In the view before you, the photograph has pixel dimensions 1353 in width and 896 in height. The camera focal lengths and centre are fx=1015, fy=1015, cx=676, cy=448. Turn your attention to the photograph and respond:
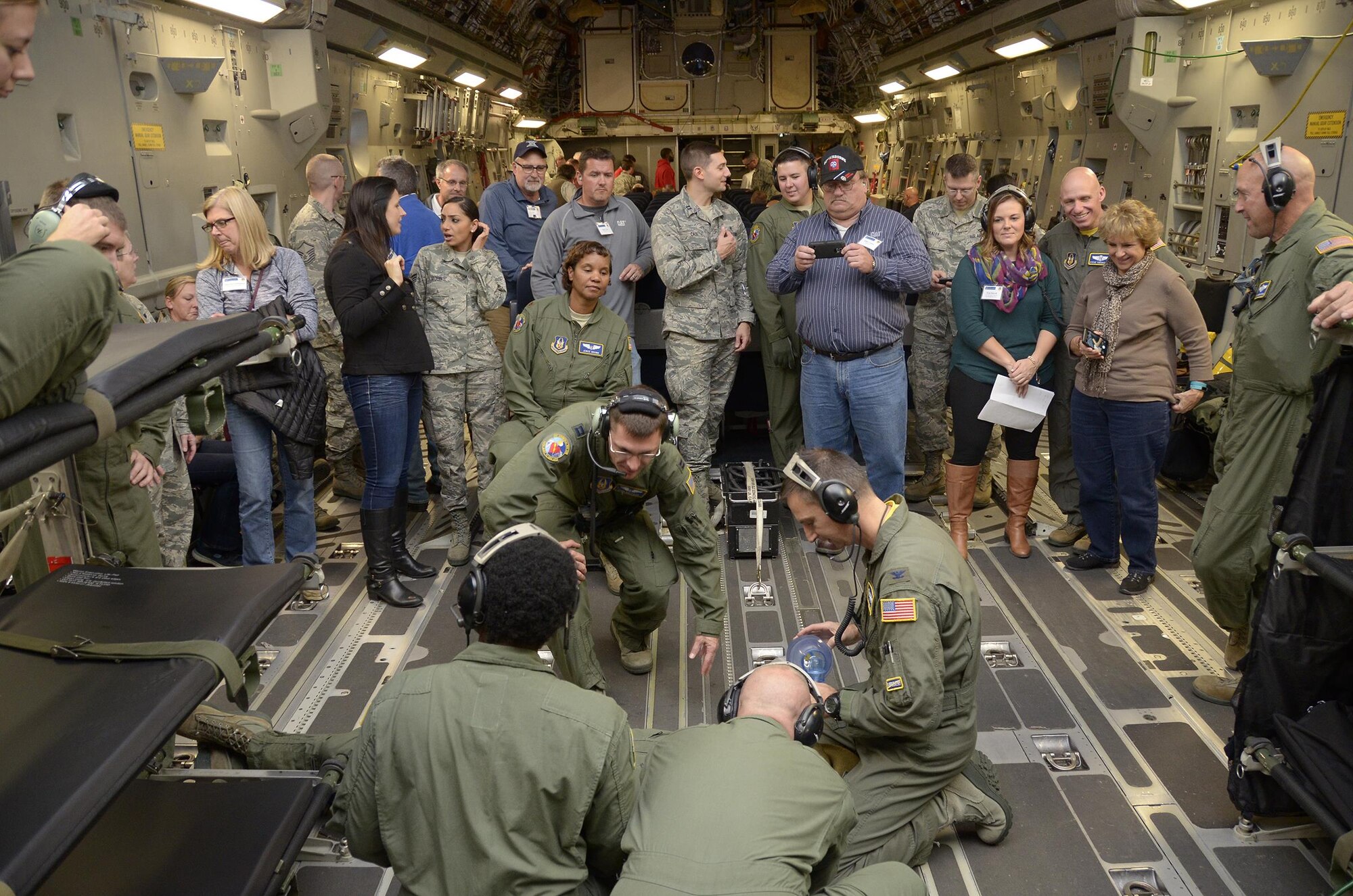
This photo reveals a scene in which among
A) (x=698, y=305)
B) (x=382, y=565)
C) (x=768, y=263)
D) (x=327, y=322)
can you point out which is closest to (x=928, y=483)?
(x=768, y=263)

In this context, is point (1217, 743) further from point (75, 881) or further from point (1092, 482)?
point (75, 881)

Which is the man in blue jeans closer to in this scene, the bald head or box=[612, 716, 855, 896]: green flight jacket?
the bald head

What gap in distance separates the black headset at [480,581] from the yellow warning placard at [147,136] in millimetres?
4155

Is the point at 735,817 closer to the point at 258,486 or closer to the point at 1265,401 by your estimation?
the point at 1265,401

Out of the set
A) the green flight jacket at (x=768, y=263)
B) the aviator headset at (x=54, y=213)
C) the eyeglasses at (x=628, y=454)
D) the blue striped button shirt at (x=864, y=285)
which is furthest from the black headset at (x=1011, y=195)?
the aviator headset at (x=54, y=213)

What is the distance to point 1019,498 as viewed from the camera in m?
5.09

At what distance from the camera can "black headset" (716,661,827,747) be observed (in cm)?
240

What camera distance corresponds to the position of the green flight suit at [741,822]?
192cm

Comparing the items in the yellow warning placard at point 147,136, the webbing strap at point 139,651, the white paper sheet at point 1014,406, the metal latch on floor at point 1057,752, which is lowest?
the metal latch on floor at point 1057,752

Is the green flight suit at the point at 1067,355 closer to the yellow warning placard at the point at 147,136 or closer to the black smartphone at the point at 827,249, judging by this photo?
the black smartphone at the point at 827,249

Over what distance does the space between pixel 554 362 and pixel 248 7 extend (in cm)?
319

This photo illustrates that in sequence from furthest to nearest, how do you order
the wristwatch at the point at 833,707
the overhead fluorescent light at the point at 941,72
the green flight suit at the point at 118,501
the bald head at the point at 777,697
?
the overhead fluorescent light at the point at 941,72 → the green flight suit at the point at 118,501 → the wristwatch at the point at 833,707 → the bald head at the point at 777,697

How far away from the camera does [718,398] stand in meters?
5.53

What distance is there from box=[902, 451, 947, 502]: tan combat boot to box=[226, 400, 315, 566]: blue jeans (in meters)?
3.28
